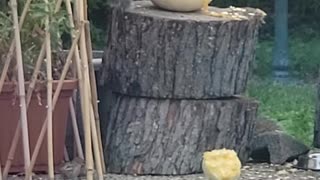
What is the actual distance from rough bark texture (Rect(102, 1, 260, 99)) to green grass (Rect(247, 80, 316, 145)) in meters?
1.01

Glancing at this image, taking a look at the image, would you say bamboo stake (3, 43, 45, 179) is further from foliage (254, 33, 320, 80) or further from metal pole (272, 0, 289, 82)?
foliage (254, 33, 320, 80)

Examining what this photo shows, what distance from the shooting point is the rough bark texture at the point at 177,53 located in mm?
4934

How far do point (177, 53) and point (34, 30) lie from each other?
0.60m

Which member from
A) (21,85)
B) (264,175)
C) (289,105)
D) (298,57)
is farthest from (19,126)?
(298,57)

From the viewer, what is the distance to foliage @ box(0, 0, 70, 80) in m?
4.62

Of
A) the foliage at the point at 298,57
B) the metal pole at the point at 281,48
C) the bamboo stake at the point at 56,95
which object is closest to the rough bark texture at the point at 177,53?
the bamboo stake at the point at 56,95

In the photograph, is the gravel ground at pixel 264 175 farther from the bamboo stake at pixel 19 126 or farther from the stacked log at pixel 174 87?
the bamboo stake at pixel 19 126

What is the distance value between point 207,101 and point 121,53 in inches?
16.5

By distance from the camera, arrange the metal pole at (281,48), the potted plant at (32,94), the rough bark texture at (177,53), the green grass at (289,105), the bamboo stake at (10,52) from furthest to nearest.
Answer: the metal pole at (281,48) → the green grass at (289,105) → the rough bark texture at (177,53) → the potted plant at (32,94) → the bamboo stake at (10,52)

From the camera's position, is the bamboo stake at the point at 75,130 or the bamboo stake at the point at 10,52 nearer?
the bamboo stake at the point at 10,52

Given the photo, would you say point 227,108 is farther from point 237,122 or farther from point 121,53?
point 121,53

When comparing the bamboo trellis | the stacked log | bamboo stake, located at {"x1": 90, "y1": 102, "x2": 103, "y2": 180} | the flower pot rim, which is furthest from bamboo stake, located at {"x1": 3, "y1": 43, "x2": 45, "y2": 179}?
the stacked log

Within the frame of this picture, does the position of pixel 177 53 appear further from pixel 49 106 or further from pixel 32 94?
pixel 49 106

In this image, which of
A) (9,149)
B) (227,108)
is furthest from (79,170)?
(227,108)
